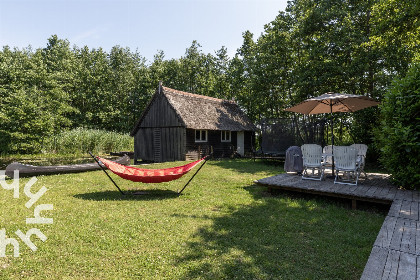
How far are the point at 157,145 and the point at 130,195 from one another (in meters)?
12.1

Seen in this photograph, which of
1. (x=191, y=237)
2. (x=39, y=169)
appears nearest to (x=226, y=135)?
(x=39, y=169)

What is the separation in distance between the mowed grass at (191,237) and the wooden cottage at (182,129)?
1090 centimetres

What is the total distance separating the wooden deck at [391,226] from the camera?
8.34 ft

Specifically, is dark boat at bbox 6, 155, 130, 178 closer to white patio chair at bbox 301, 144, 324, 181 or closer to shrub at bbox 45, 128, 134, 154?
white patio chair at bbox 301, 144, 324, 181

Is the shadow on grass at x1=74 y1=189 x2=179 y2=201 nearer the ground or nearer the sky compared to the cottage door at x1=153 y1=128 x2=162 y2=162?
nearer the ground

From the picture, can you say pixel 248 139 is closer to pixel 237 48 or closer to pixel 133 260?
pixel 237 48

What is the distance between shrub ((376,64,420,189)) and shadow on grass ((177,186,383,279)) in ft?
5.82

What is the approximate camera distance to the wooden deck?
2543 mm

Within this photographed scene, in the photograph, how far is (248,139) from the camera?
894 inches

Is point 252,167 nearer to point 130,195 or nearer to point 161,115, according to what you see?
point 130,195

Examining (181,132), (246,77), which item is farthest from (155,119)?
(246,77)

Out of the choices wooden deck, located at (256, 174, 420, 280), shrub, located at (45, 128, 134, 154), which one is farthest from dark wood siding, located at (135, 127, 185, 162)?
wooden deck, located at (256, 174, 420, 280)

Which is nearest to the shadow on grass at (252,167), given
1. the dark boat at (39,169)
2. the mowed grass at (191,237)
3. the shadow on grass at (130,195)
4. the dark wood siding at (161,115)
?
the mowed grass at (191,237)

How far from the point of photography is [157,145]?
18.7 m
